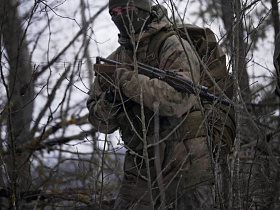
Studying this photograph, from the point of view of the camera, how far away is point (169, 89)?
381 cm

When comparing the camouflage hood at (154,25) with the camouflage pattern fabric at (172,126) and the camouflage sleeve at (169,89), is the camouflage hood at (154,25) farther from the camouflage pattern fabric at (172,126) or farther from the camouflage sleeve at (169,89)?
the camouflage sleeve at (169,89)

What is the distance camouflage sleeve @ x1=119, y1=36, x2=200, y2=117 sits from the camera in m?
3.79

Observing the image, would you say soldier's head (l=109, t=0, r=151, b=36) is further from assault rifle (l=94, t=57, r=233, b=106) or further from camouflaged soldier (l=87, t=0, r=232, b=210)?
assault rifle (l=94, t=57, r=233, b=106)

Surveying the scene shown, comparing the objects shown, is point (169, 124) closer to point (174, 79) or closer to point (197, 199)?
point (174, 79)

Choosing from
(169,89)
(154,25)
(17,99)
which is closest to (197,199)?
(169,89)

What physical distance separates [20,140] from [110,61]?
339 centimetres

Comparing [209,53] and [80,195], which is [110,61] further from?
[80,195]

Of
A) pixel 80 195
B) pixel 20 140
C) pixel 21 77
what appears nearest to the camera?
pixel 80 195

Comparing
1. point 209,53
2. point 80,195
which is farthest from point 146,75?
point 80,195

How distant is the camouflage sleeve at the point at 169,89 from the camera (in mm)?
3785

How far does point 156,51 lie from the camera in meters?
4.01

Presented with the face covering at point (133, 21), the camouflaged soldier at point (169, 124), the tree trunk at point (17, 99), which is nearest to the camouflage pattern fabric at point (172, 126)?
the camouflaged soldier at point (169, 124)

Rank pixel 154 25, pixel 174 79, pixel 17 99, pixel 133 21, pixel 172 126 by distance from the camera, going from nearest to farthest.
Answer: pixel 174 79
pixel 172 126
pixel 154 25
pixel 133 21
pixel 17 99

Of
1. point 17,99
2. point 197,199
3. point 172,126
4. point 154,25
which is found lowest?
point 197,199
